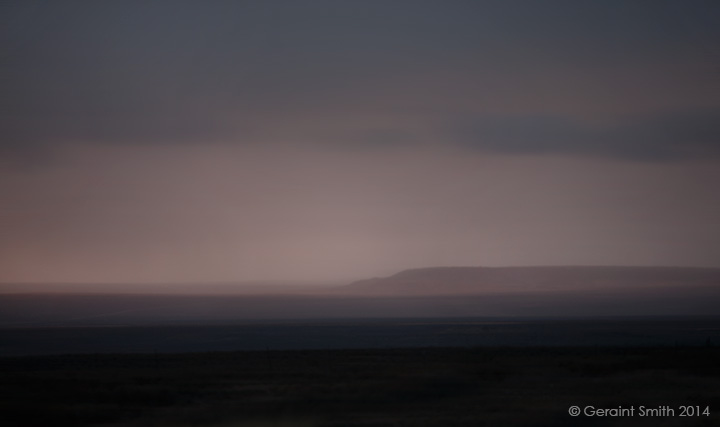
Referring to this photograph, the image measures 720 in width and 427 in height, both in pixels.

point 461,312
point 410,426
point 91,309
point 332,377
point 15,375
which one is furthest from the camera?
point 91,309

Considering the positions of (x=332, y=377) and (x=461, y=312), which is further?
(x=461, y=312)

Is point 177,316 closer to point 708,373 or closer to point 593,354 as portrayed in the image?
point 593,354

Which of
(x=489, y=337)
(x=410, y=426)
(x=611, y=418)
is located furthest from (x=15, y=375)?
(x=489, y=337)

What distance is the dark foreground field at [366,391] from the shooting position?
48.2 ft

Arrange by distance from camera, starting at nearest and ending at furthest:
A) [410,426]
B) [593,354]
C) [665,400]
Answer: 1. [410,426]
2. [665,400]
3. [593,354]

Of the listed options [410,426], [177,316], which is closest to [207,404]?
[410,426]

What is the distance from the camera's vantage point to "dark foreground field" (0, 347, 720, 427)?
48.2 feet

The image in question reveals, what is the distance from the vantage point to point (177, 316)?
5094 inches

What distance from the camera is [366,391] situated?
18.1 metres

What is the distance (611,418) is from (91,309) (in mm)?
137235

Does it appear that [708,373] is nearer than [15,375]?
Yes

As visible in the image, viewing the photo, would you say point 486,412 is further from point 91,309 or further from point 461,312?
point 91,309

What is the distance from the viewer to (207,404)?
17031 millimetres

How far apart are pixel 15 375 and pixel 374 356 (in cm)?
1379
